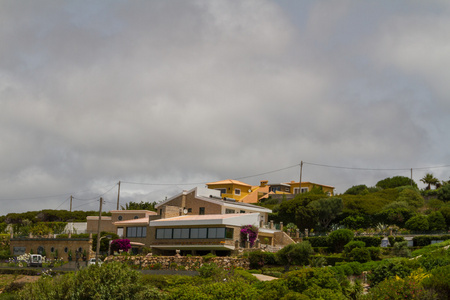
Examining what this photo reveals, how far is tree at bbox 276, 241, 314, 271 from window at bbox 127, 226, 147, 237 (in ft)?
73.6

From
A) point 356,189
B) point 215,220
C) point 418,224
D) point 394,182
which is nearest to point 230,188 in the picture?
point 356,189

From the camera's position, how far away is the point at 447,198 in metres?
82.3

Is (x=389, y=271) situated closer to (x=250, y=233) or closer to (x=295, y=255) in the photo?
(x=295, y=255)

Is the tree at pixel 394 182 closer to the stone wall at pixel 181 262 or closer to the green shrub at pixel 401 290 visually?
the stone wall at pixel 181 262

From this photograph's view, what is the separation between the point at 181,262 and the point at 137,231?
15498mm

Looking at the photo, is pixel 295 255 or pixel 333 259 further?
pixel 333 259

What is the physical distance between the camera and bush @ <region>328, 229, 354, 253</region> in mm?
52094

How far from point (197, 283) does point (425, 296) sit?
13674 millimetres

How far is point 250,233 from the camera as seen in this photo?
181 ft

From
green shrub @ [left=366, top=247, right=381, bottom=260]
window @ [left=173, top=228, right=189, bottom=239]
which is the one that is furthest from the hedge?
window @ [left=173, top=228, right=189, bottom=239]

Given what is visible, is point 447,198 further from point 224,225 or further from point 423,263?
point 423,263

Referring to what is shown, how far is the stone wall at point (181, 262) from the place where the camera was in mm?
48719

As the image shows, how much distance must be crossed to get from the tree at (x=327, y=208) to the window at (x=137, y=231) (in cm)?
2336

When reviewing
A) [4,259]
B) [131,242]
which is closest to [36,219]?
[4,259]
